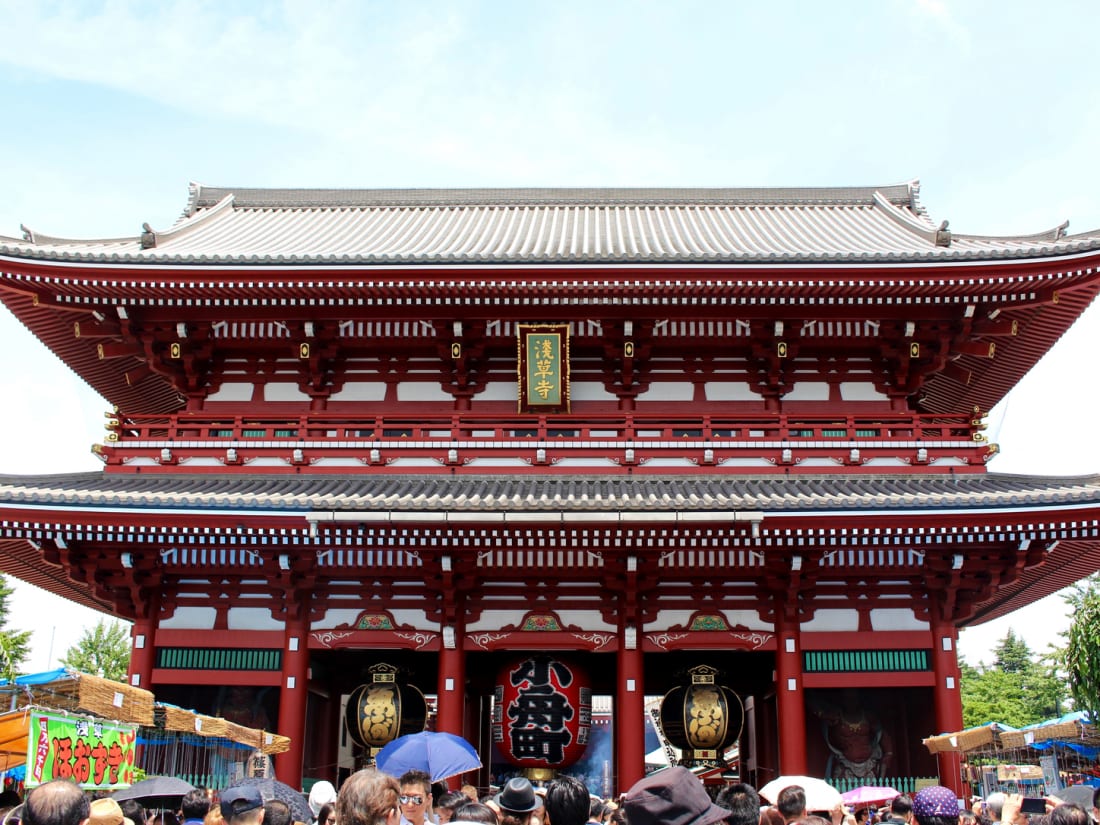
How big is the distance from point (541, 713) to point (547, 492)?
3439 mm

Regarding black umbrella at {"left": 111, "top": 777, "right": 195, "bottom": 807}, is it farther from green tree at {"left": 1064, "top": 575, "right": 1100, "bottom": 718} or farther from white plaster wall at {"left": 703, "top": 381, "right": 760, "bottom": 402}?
green tree at {"left": 1064, "top": 575, "right": 1100, "bottom": 718}

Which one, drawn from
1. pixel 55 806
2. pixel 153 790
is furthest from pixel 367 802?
pixel 153 790

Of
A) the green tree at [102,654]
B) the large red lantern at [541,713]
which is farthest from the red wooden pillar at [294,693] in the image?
the green tree at [102,654]

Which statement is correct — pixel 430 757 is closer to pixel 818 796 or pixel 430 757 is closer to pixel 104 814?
pixel 818 796

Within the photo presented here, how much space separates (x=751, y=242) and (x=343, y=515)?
36.5 ft

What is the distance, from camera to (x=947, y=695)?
14.3m

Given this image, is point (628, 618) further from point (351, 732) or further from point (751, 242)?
point (751, 242)

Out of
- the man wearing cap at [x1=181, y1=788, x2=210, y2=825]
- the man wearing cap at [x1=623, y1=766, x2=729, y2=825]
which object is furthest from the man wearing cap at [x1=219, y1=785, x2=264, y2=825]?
the man wearing cap at [x1=181, y1=788, x2=210, y2=825]

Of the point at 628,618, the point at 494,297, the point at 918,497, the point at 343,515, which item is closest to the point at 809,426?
the point at 918,497

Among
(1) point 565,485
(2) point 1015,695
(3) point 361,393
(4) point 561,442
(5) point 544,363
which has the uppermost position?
(5) point 544,363

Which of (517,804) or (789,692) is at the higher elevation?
(789,692)

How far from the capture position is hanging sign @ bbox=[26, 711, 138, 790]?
848 centimetres

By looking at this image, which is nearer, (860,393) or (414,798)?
(414,798)

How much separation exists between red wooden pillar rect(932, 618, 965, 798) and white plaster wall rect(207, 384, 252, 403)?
1214 cm
